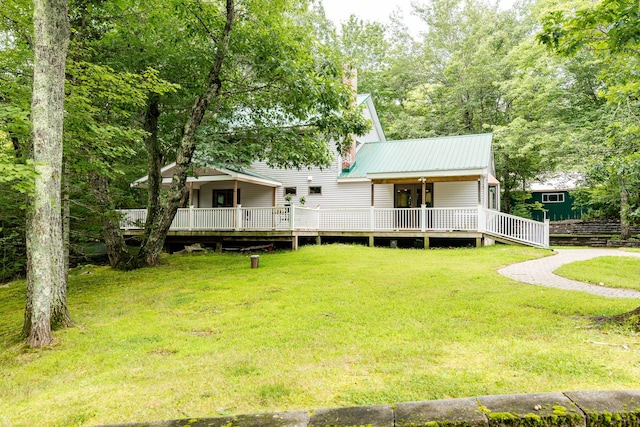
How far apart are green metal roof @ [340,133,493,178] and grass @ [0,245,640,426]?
834cm

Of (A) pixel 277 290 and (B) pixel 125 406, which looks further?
(A) pixel 277 290

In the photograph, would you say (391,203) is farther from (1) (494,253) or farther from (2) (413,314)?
(2) (413,314)

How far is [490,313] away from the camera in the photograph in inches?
201

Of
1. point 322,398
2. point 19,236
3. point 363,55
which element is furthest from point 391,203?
point 363,55

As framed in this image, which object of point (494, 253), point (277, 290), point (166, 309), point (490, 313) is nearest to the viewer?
point (490, 313)

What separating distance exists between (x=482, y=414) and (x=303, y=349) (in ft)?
8.09

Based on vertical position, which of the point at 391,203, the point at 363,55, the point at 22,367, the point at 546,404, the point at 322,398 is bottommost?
the point at 22,367

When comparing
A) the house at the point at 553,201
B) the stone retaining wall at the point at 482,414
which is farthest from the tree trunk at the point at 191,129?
the house at the point at 553,201

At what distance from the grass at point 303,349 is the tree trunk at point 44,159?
451 mm

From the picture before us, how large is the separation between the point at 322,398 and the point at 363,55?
108ft

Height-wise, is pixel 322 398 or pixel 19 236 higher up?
pixel 19 236

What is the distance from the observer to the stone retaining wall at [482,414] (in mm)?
1662

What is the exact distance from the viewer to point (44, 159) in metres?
4.60

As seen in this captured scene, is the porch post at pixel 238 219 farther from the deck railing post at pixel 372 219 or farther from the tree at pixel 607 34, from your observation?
the tree at pixel 607 34
